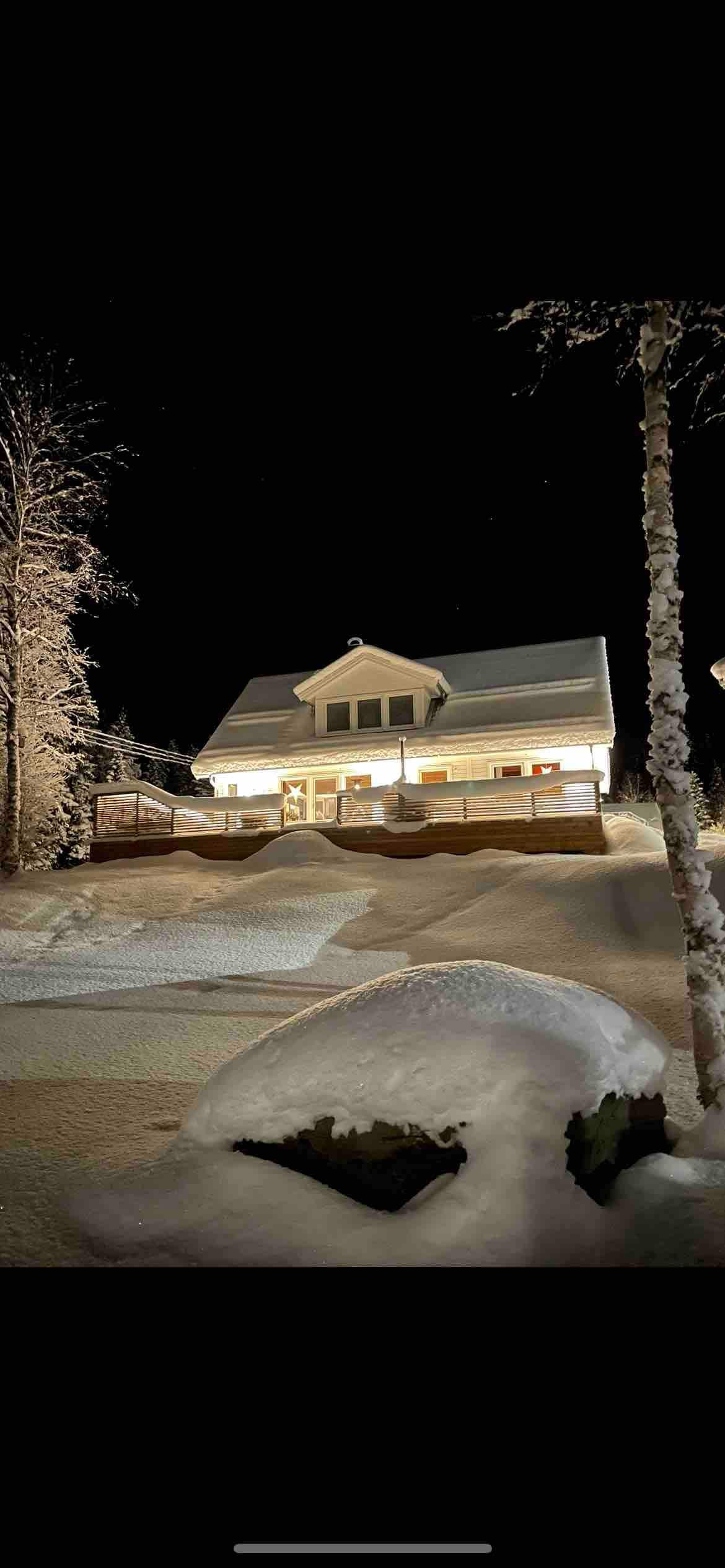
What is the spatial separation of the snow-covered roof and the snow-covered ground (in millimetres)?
5114

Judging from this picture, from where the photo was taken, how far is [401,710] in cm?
2408

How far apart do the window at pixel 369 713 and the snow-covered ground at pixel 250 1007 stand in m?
7.08

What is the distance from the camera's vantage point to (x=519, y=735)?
848 inches

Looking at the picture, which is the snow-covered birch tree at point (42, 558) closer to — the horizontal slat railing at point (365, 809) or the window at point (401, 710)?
the horizontal slat railing at point (365, 809)

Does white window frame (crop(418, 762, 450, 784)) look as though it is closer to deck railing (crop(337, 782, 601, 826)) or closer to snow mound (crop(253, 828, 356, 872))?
deck railing (crop(337, 782, 601, 826))

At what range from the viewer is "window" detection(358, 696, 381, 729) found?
2416 centimetres

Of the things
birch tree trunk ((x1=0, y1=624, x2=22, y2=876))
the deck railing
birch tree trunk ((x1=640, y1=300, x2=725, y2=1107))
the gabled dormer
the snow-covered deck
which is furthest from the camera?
the gabled dormer

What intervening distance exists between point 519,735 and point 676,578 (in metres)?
16.1

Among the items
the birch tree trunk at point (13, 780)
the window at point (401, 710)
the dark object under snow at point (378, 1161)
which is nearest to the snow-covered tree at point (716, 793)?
the window at point (401, 710)

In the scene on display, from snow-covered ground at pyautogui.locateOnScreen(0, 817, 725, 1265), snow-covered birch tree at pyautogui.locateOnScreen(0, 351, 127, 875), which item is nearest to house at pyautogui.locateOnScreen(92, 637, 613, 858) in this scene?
snow-covered ground at pyautogui.locateOnScreen(0, 817, 725, 1265)
